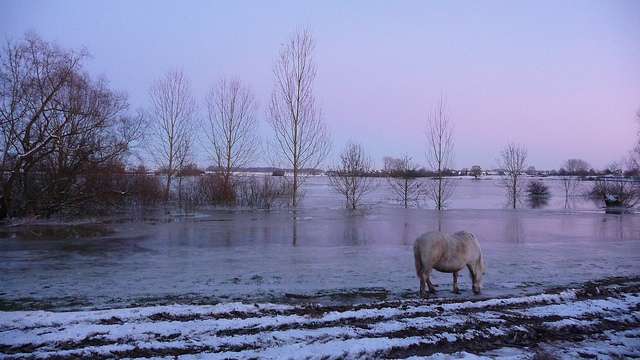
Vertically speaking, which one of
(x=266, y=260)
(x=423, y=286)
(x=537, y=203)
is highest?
(x=537, y=203)

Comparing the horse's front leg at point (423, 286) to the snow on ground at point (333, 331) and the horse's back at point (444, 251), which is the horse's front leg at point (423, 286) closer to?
the horse's back at point (444, 251)

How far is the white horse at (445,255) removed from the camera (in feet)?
28.6

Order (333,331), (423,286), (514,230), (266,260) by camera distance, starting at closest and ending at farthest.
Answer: (333,331) → (423,286) → (266,260) → (514,230)

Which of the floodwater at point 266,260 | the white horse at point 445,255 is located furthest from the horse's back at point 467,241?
the floodwater at point 266,260

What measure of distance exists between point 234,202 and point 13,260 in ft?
66.6

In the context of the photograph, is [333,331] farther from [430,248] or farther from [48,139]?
[48,139]

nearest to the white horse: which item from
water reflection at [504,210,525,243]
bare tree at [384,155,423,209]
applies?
water reflection at [504,210,525,243]

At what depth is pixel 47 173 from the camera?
22125 mm

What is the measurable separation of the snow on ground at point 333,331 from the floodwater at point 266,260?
1.13 metres

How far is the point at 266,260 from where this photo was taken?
494 inches

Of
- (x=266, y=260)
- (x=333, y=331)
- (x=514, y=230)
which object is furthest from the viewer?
(x=514, y=230)

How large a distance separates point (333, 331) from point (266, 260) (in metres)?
6.36

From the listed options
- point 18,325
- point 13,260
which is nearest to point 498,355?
point 18,325

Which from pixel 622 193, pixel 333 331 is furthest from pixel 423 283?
pixel 622 193
